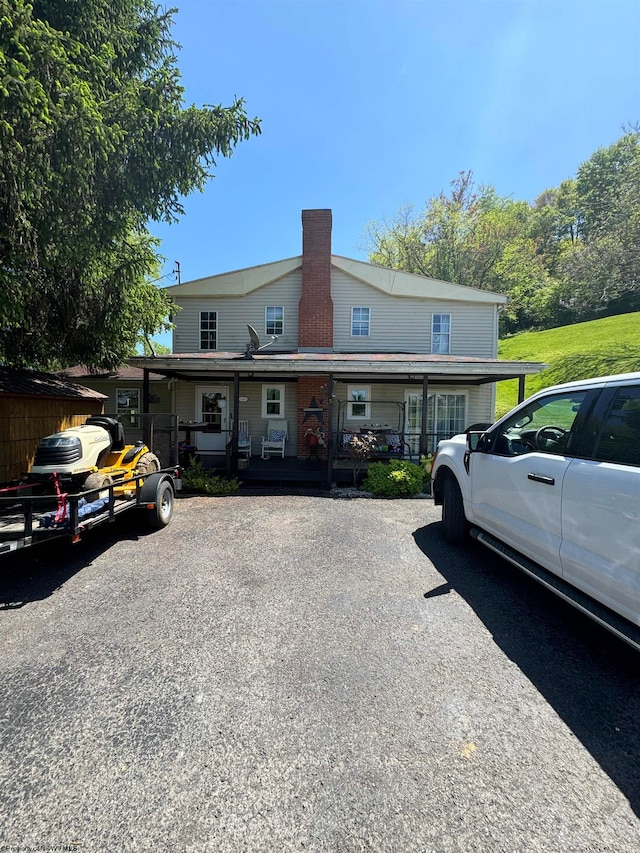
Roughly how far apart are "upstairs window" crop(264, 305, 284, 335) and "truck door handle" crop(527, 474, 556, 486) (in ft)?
38.0

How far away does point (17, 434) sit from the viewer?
6785 millimetres

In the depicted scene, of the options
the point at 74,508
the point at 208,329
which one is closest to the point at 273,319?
the point at 208,329

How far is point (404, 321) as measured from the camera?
45.5 feet

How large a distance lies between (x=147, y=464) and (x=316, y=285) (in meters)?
9.40

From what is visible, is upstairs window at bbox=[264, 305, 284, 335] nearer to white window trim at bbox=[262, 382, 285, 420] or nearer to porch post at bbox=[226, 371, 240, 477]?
white window trim at bbox=[262, 382, 285, 420]

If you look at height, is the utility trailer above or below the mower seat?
below

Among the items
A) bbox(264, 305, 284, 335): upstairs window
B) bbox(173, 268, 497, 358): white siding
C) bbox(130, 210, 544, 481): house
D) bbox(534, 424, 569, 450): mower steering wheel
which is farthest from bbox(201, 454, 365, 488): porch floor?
bbox(534, 424, 569, 450): mower steering wheel

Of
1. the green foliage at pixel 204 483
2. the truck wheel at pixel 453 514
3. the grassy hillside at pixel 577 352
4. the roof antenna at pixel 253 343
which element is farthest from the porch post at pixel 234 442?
the grassy hillside at pixel 577 352

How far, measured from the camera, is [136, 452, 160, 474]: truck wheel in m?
6.09

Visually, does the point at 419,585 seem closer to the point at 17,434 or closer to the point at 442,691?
the point at 442,691

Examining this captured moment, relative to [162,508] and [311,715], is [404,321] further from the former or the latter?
[311,715]

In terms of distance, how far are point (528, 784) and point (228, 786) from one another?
149 cm

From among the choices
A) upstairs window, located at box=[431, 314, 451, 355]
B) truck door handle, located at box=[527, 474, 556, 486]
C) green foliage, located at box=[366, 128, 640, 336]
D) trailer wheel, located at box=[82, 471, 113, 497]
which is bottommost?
Result: trailer wheel, located at box=[82, 471, 113, 497]

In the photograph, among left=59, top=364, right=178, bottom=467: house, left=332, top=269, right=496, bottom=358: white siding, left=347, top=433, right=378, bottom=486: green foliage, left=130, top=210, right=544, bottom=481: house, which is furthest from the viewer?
left=332, top=269, right=496, bottom=358: white siding
